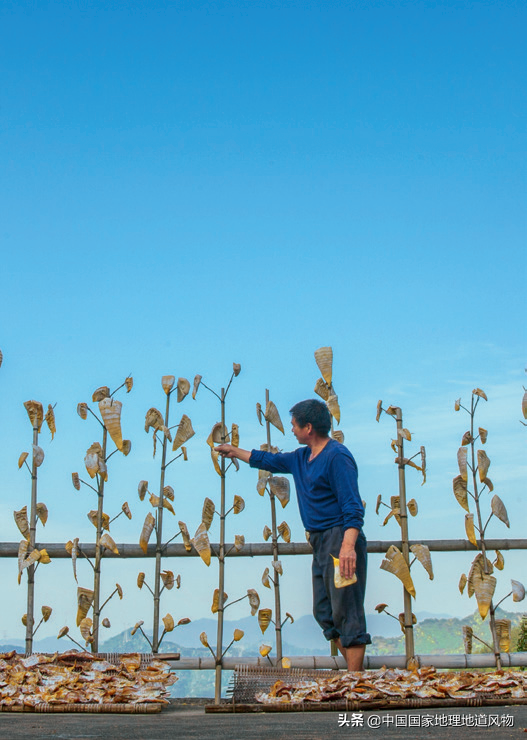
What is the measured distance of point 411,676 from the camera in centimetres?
281

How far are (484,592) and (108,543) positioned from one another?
1.79 m

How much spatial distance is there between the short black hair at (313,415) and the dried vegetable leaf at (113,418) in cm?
83

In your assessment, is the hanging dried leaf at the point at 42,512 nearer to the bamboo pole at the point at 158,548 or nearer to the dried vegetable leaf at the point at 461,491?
the bamboo pole at the point at 158,548

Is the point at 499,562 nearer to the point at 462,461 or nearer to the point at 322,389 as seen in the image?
the point at 462,461

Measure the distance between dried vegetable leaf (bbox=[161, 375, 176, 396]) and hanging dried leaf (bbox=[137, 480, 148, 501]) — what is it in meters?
0.45

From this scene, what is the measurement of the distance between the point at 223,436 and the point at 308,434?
368 mm

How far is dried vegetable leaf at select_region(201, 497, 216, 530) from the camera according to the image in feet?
11.2

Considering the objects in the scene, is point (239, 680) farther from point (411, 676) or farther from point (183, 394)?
point (183, 394)

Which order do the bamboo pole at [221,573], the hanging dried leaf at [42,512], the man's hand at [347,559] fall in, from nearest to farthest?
1. the man's hand at [347,559]
2. the bamboo pole at [221,573]
3. the hanging dried leaf at [42,512]

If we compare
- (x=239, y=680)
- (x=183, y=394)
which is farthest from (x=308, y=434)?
(x=239, y=680)

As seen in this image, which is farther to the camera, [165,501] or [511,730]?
[165,501]

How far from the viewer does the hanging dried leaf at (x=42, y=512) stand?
12.1ft

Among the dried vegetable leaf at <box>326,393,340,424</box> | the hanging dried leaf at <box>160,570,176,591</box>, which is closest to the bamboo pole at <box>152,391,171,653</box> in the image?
the hanging dried leaf at <box>160,570,176,591</box>

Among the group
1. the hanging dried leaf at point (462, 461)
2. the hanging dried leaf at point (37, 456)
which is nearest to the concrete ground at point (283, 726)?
the hanging dried leaf at point (37, 456)
